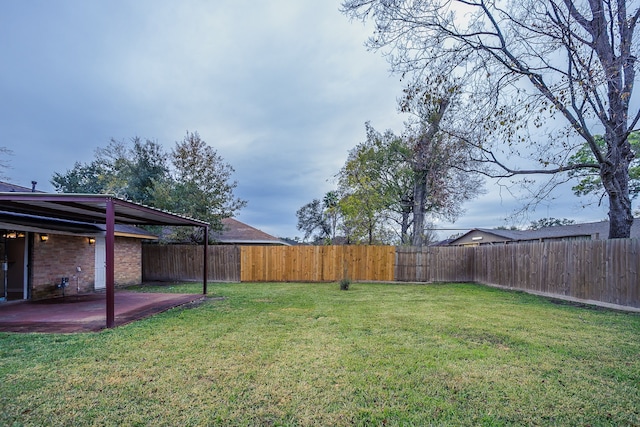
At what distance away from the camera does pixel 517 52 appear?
6246 mm

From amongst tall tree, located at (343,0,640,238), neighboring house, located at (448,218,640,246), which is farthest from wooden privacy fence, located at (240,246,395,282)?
tall tree, located at (343,0,640,238)

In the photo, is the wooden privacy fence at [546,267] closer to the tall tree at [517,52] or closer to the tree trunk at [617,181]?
the tree trunk at [617,181]

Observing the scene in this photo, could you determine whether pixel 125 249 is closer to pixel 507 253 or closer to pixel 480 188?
pixel 507 253

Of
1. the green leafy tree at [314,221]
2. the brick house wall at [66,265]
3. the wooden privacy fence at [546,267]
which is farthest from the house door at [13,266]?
the green leafy tree at [314,221]

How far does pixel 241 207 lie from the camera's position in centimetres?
1597

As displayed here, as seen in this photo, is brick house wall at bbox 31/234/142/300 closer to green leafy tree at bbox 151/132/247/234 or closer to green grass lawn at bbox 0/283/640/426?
green leafy tree at bbox 151/132/247/234

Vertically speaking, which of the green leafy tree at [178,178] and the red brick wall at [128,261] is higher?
the green leafy tree at [178,178]

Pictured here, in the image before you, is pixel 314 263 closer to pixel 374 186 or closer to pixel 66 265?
pixel 374 186

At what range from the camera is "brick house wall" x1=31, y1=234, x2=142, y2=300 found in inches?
339

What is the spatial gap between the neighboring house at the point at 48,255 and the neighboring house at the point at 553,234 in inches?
589

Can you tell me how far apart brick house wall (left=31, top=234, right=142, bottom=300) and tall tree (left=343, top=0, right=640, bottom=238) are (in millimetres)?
9954

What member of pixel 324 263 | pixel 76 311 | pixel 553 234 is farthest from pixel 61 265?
pixel 553 234

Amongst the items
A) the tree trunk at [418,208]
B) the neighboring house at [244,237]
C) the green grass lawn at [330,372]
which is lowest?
the green grass lawn at [330,372]

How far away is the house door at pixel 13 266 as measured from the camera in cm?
793
